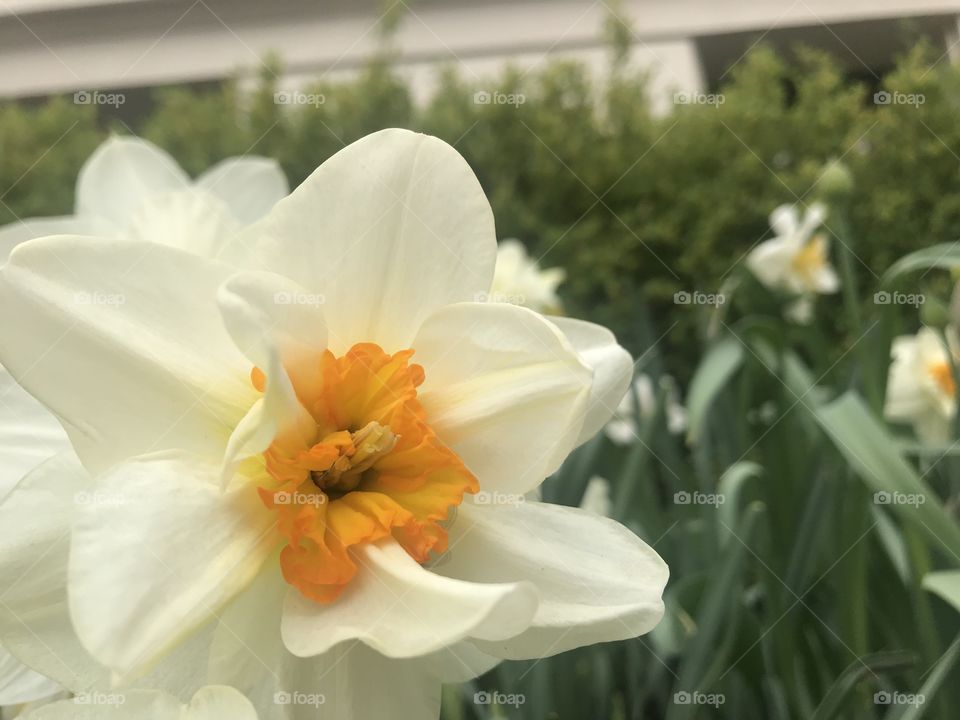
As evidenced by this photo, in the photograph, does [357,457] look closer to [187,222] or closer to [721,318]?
[187,222]

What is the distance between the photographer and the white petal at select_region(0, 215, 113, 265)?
0.57 m

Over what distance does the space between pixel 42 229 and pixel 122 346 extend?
0.28m

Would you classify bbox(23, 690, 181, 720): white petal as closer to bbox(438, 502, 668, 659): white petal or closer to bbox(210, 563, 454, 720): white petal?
bbox(210, 563, 454, 720): white petal

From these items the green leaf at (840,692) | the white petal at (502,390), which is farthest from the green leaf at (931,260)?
the white petal at (502,390)

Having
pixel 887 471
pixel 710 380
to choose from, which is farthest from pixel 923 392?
pixel 887 471

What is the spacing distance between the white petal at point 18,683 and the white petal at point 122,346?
0.45ft

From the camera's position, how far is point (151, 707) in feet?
1.12

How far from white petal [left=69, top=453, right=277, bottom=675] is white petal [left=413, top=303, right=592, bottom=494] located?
0.10 m

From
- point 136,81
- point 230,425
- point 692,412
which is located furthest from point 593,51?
point 230,425

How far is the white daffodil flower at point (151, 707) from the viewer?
0.33 m

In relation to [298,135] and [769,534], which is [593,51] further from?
[769,534]

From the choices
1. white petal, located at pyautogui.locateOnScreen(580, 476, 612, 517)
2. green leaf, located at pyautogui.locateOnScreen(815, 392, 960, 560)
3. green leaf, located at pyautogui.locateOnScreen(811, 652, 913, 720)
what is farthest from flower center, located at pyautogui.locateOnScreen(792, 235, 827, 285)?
green leaf, located at pyautogui.locateOnScreen(811, 652, 913, 720)

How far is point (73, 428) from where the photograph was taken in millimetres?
370

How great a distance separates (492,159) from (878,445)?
3301mm
